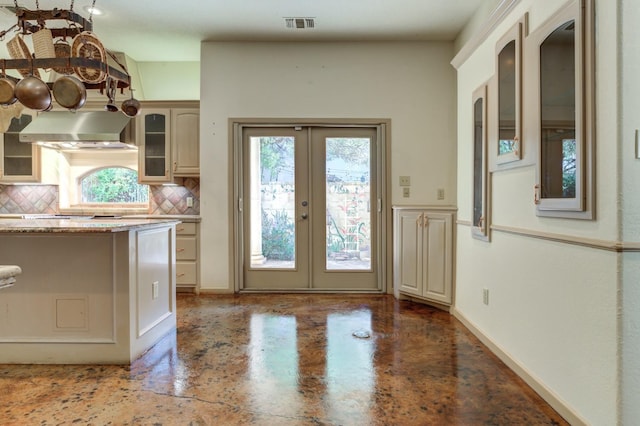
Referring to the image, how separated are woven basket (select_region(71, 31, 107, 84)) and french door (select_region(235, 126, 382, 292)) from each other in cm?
202

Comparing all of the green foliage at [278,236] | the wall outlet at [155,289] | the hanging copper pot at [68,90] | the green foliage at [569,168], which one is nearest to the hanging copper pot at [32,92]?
the hanging copper pot at [68,90]

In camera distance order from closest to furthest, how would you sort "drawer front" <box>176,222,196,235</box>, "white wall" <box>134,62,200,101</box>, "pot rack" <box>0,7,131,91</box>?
"pot rack" <box>0,7,131,91</box>
"drawer front" <box>176,222,196,235</box>
"white wall" <box>134,62,200,101</box>

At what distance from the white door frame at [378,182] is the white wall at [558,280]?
4.35 ft

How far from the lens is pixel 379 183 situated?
175 inches

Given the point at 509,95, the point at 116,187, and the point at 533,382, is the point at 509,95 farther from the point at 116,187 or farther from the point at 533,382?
the point at 116,187

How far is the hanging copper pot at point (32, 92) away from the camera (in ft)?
7.60

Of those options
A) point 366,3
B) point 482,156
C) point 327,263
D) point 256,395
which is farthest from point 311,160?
point 256,395

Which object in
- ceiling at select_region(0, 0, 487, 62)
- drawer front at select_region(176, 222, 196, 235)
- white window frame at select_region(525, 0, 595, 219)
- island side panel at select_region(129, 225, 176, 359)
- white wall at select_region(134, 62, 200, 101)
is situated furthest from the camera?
white wall at select_region(134, 62, 200, 101)

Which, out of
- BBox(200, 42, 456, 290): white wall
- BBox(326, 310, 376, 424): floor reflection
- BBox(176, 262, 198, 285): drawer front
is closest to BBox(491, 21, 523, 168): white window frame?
BBox(326, 310, 376, 424): floor reflection

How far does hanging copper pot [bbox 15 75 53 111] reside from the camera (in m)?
2.32

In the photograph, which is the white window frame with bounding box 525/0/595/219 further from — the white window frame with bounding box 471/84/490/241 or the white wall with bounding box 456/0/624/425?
the white window frame with bounding box 471/84/490/241

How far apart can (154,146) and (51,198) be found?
172 cm

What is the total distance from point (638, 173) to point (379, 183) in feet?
9.74

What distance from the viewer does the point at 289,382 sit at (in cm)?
228
